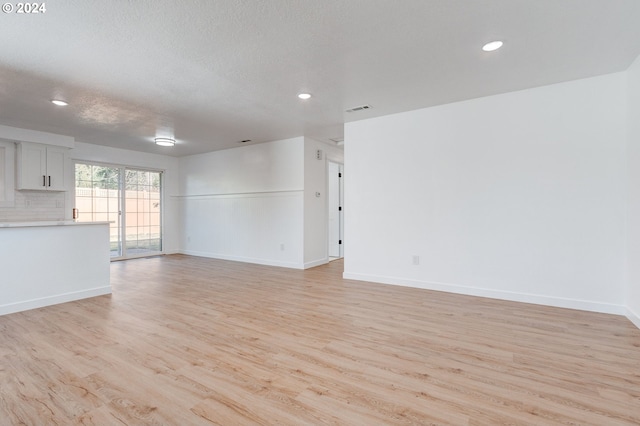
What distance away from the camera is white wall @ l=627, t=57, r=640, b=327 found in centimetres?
282

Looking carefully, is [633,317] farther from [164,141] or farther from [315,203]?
[164,141]

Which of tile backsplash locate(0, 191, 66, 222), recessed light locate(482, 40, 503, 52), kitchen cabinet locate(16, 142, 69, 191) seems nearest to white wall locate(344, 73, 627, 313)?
recessed light locate(482, 40, 503, 52)

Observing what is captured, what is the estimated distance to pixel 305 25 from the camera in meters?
2.29

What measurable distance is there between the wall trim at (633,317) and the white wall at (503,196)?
0.14m

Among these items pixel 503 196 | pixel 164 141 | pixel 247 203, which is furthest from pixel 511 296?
pixel 164 141

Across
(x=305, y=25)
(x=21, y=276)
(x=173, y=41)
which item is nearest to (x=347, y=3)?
(x=305, y=25)

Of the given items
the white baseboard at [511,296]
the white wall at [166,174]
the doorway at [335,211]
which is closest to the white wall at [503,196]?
the white baseboard at [511,296]

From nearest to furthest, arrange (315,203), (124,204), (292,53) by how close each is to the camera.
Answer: (292,53), (315,203), (124,204)

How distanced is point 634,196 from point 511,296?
155 cm

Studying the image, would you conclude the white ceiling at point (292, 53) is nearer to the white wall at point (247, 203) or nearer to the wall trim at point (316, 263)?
the white wall at point (247, 203)

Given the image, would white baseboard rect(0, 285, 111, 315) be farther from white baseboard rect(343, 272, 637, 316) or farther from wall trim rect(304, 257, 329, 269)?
white baseboard rect(343, 272, 637, 316)

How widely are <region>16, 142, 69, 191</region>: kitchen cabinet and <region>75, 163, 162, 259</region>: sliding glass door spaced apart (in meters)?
0.57

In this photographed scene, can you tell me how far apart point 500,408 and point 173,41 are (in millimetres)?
3456

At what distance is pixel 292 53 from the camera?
2.71m
